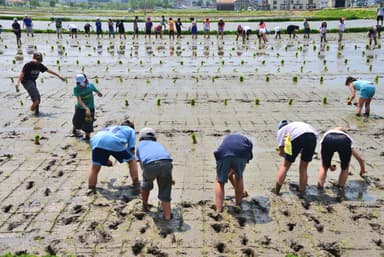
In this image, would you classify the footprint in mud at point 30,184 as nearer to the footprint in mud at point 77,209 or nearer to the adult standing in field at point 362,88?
the footprint in mud at point 77,209

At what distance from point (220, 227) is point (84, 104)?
4844mm

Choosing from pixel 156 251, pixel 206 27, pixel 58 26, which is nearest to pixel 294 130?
pixel 156 251

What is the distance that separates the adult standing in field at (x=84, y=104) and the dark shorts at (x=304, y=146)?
14.9 feet

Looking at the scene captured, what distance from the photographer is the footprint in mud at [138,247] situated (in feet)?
17.3

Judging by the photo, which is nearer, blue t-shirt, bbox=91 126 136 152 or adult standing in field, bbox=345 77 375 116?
blue t-shirt, bbox=91 126 136 152

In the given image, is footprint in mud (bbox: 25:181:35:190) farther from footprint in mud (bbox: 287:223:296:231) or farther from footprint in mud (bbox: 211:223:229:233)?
footprint in mud (bbox: 287:223:296:231)

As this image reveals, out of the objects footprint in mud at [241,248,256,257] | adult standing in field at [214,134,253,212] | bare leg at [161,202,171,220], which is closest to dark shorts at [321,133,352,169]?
adult standing in field at [214,134,253,212]

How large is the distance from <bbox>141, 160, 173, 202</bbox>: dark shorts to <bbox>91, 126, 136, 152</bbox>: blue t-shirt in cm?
95

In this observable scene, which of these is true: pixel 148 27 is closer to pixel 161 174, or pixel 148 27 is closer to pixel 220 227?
pixel 161 174

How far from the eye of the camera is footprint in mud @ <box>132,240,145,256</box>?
526cm

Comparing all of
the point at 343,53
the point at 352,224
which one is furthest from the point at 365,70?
the point at 352,224

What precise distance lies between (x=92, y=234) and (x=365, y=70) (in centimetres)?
1563

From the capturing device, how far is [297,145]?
6.65 meters

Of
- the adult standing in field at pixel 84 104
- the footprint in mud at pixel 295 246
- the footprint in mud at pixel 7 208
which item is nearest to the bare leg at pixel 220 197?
the footprint in mud at pixel 295 246
